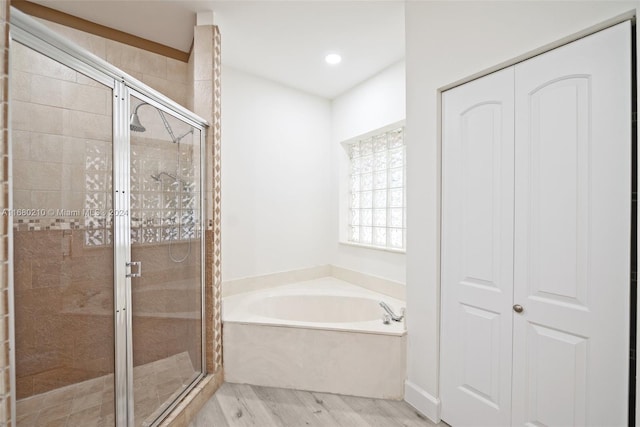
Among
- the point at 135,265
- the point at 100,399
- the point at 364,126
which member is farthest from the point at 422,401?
the point at 364,126

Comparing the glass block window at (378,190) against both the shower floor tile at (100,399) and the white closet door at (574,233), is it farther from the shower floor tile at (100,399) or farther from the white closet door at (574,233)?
the shower floor tile at (100,399)

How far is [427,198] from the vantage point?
6.07 feet

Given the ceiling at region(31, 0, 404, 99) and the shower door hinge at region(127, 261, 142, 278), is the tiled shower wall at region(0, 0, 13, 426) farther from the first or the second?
the ceiling at region(31, 0, 404, 99)

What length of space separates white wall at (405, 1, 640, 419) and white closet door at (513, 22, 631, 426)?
0.23m

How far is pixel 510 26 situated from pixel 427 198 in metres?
0.93

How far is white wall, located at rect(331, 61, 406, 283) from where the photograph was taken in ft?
8.93

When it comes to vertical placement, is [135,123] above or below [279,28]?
below

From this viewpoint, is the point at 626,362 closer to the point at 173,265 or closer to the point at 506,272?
the point at 506,272

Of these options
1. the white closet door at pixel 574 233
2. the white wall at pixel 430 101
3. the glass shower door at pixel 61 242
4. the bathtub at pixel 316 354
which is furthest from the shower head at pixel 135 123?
the white closet door at pixel 574 233

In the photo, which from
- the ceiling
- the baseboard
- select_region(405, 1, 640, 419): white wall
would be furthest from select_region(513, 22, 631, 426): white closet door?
the ceiling

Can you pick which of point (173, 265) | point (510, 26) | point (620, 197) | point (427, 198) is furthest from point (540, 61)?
point (173, 265)

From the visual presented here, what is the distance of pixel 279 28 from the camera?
2250mm

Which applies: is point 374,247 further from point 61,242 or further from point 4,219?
point 4,219

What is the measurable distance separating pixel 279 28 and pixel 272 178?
4.40 ft
